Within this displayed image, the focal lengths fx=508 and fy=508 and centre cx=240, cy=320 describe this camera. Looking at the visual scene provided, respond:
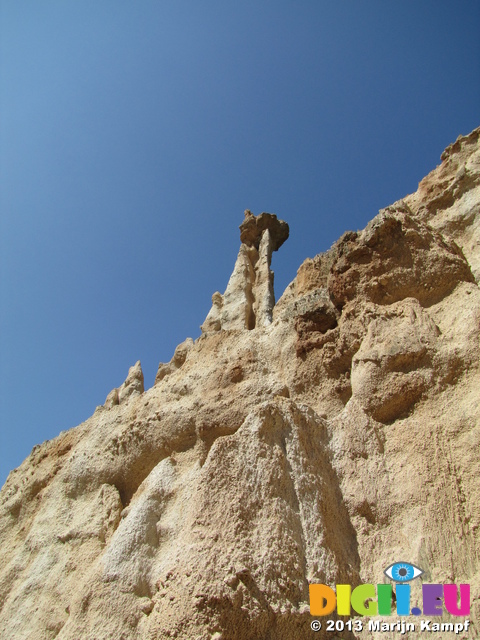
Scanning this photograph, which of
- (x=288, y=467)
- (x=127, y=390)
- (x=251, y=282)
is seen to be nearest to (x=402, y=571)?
(x=288, y=467)

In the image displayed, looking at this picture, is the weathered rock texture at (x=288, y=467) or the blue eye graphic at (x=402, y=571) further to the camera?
the weathered rock texture at (x=288, y=467)

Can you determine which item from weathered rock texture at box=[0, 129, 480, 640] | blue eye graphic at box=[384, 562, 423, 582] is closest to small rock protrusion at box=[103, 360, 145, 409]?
weathered rock texture at box=[0, 129, 480, 640]

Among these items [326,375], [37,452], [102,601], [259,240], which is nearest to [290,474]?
[326,375]

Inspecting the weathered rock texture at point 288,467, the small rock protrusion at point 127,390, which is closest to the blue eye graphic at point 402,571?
the weathered rock texture at point 288,467

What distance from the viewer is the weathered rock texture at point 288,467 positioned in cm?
360

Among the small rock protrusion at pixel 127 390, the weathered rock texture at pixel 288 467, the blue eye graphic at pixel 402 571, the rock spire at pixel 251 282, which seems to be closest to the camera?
the blue eye graphic at pixel 402 571

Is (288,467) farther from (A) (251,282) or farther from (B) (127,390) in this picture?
(A) (251,282)

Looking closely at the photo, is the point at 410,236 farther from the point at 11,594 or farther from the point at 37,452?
the point at 37,452

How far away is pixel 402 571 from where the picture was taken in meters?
3.55

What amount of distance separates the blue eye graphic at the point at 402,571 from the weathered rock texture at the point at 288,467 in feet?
0.15

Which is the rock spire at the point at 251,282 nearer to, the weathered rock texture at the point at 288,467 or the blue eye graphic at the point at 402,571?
the weathered rock texture at the point at 288,467

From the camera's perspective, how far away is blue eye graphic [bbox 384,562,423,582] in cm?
348

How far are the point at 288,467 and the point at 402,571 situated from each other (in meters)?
1.12

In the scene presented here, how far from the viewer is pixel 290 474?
4160 millimetres
